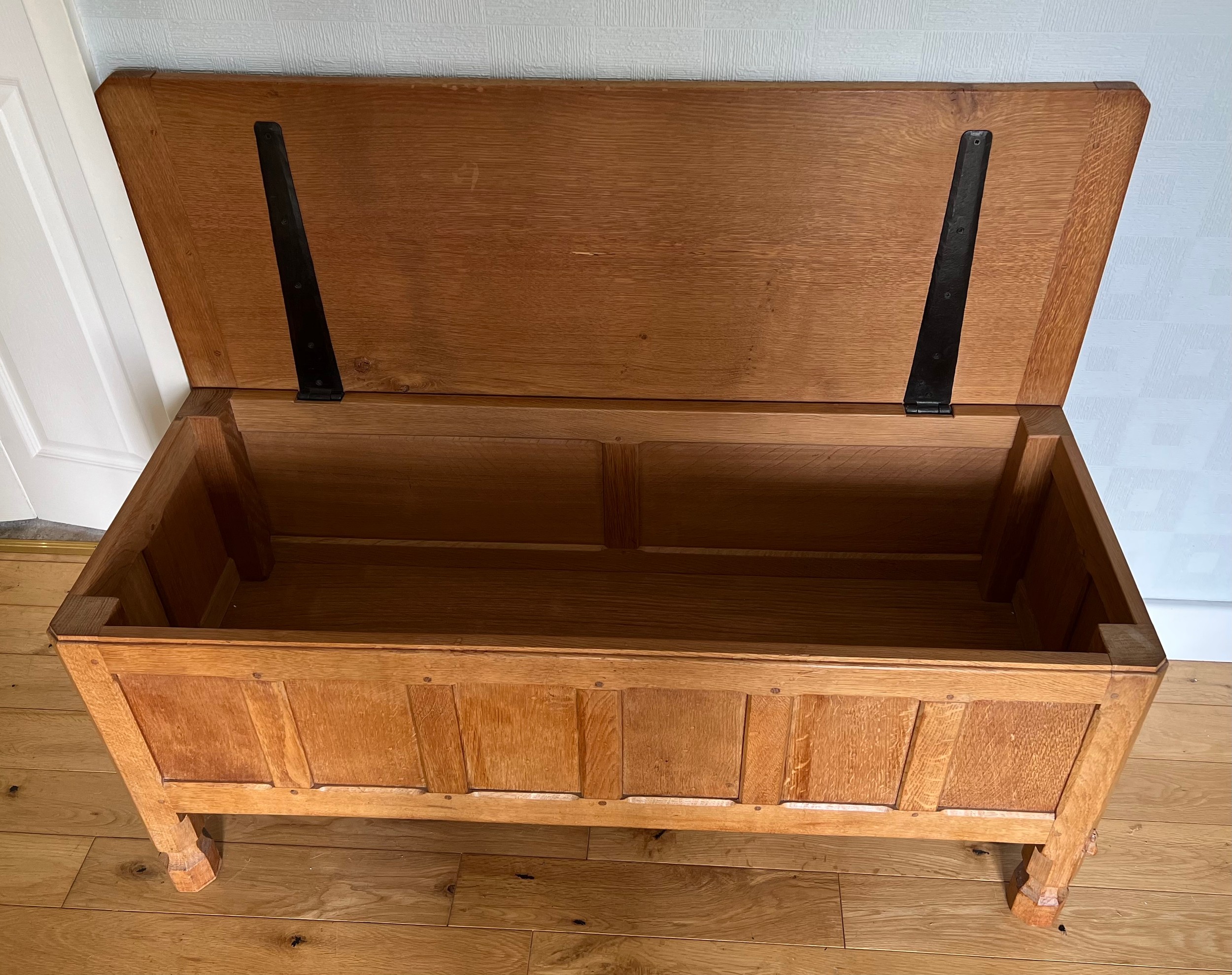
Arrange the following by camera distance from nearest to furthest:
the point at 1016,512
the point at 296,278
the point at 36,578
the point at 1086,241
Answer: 1. the point at 1086,241
2. the point at 296,278
3. the point at 1016,512
4. the point at 36,578

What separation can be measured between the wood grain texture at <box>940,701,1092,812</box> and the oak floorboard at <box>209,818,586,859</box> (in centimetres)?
62

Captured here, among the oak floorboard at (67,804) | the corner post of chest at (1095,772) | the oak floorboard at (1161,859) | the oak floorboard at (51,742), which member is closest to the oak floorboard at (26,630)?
the oak floorboard at (51,742)

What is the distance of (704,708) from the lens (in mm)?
1311

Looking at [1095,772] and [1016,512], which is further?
[1016,512]

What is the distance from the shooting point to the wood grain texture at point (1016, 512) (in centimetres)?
158

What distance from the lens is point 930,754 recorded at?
1.33m

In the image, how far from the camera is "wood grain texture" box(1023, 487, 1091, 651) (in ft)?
4.85

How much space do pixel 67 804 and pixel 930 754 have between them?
1.40m

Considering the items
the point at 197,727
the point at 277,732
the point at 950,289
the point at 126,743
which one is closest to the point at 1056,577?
the point at 950,289

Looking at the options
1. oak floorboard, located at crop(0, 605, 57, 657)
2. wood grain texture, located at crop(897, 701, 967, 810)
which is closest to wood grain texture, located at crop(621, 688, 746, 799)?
wood grain texture, located at crop(897, 701, 967, 810)

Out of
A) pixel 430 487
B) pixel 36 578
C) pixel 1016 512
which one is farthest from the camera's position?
pixel 36 578

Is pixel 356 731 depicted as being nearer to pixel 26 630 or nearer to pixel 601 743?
pixel 601 743

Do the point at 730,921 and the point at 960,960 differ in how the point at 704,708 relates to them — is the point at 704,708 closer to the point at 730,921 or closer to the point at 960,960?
the point at 730,921

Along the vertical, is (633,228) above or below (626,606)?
above
